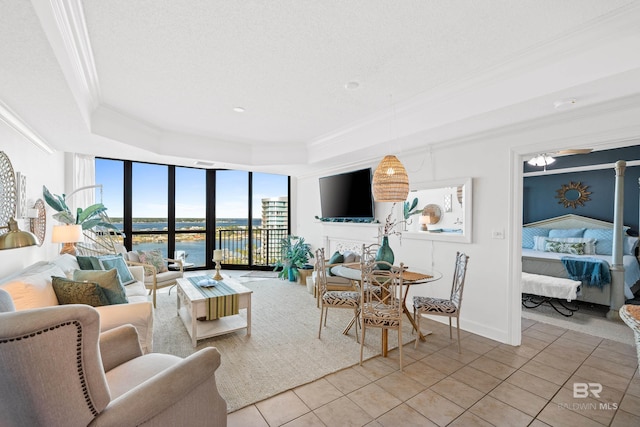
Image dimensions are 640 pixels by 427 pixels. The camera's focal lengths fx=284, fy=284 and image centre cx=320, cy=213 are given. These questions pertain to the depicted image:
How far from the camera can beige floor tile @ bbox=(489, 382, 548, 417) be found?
202 centimetres

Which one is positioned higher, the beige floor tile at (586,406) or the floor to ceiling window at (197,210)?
the floor to ceiling window at (197,210)

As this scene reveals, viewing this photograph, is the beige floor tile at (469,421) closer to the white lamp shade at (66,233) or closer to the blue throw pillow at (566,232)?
the white lamp shade at (66,233)

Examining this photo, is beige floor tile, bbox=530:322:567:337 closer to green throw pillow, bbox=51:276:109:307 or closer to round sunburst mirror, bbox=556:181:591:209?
round sunburst mirror, bbox=556:181:591:209

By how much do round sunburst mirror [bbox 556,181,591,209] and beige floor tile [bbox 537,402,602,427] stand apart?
5156mm

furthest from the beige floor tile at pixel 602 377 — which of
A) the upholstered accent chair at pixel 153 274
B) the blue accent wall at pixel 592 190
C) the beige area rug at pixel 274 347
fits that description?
the upholstered accent chair at pixel 153 274

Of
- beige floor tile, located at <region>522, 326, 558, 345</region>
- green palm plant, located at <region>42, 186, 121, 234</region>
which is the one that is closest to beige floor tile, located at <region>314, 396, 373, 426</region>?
beige floor tile, located at <region>522, 326, 558, 345</region>

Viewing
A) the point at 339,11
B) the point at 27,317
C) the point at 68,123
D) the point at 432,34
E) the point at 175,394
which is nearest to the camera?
the point at 27,317

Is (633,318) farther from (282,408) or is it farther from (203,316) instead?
(203,316)

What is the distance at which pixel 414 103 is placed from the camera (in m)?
3.22

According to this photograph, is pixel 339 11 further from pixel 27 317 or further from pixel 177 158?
pixel 177 158

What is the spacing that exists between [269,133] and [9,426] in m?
4.15

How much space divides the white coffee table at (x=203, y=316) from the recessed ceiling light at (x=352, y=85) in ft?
7.90

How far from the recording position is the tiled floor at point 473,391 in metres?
1.91

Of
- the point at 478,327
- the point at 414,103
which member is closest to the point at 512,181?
the point at 414,103
